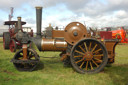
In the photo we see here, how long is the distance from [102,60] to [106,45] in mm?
536

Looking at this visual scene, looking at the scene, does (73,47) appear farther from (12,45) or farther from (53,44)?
(12,45)

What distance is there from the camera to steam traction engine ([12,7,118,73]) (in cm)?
391

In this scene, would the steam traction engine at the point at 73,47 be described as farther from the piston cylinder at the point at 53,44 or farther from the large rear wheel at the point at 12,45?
the large rear wheel at the point at 12,45

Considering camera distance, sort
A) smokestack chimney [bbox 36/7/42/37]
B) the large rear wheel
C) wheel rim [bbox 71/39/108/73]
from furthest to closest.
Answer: the large rear wheel → smokestack chimney [bbox 36/7/42/37] → wheel rim [bbox 71/39/108/73]

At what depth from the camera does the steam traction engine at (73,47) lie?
3.91m

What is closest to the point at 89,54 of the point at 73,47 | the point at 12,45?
the point at 73,47

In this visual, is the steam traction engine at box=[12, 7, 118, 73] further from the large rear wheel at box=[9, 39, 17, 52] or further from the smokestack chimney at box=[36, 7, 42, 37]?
the large rear wheel at box=[9, 39, 17, 52]

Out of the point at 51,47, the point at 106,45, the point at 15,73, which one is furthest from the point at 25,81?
the point at 106,45

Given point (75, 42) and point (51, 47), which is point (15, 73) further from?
point (75, 42)

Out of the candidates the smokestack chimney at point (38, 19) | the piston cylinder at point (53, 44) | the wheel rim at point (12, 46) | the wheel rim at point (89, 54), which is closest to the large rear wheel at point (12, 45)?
the wheel rim at point (12, 46)

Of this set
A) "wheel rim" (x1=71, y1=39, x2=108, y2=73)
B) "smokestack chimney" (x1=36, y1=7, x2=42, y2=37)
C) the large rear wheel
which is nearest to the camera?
"wheel rim" (x1=71, y1=39, x2=108, y2=73)

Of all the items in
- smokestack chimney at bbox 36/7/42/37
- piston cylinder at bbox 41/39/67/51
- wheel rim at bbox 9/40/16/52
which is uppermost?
smokestack chimney at bbox 36/7/42/37

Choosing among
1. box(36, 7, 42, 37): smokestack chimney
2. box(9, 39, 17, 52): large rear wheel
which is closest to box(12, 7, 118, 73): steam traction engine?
box(36, 7, 42, 37): smokestack chimney

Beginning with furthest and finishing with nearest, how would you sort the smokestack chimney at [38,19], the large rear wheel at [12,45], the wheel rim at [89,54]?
the large rear wheel at [12,45] < the smokestack chimney at [38,19] < the wheel rim at [89,54]
